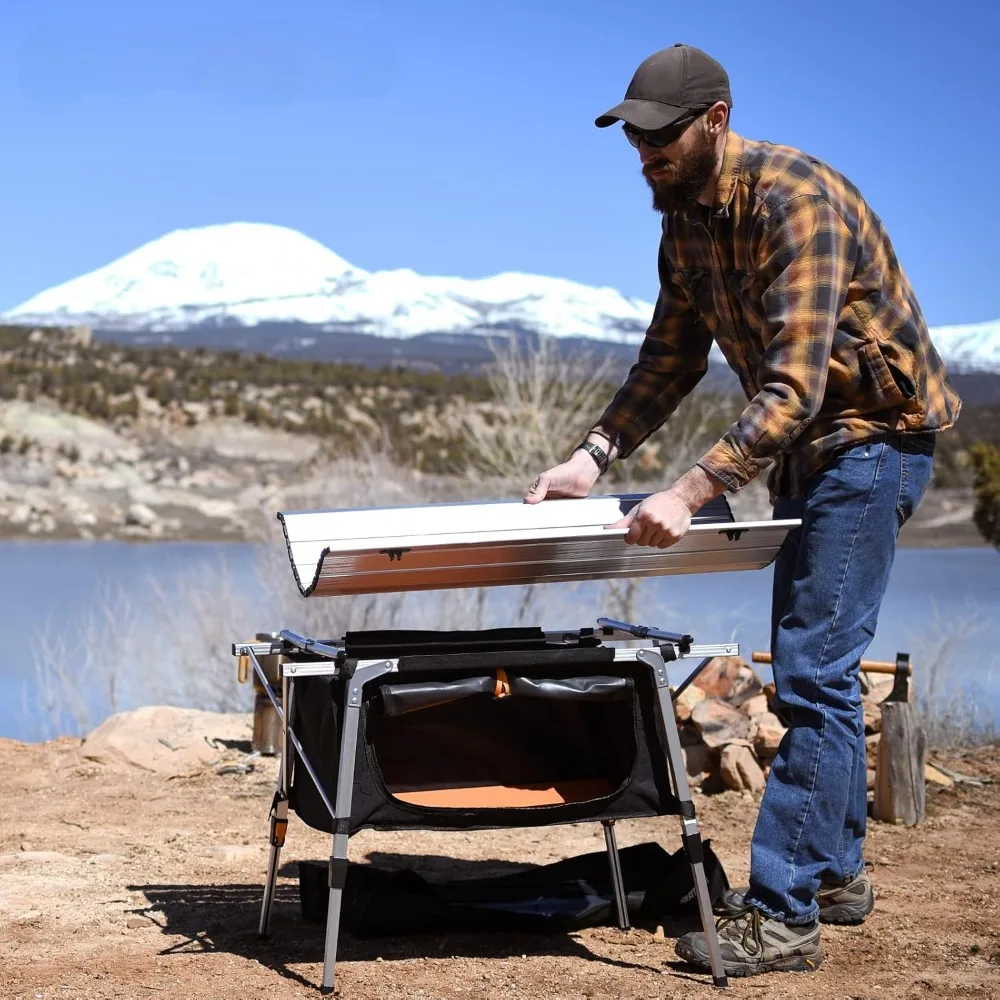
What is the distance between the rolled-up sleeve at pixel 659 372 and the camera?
11.9 ft

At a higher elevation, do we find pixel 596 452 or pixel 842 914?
pixel 596 452

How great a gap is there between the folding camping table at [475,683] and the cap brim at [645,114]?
0.81 meters

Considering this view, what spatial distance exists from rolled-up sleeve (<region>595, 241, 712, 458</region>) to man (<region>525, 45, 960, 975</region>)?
0.86 ft

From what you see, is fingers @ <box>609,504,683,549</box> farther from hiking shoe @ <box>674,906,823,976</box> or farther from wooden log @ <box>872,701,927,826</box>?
wooden log @ <box>872,701,927,826</box>

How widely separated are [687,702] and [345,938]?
2762 millimetres

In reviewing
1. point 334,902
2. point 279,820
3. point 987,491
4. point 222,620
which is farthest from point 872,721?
point 987,491

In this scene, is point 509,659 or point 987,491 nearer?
point 509,659

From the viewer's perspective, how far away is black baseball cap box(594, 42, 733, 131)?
9.97 ft

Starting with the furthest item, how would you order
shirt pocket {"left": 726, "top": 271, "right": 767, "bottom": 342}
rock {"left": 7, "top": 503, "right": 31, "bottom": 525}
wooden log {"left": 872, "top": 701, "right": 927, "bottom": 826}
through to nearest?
rock {"left": 7, "top": 503, "right": 31, "bottom": 525} < wooden log {"left": 872, "top": 701, "right": 927, "bottom": 826} < shirt pocket {"left": 726, "top": 271, "right": 767, "bottom": 342}

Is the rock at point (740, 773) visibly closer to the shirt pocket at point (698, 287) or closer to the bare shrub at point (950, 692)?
the bare shrub at point (950, 692)

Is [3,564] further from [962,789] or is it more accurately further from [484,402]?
[962,789]

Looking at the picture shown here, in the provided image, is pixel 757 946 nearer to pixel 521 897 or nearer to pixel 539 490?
pixel 521 897

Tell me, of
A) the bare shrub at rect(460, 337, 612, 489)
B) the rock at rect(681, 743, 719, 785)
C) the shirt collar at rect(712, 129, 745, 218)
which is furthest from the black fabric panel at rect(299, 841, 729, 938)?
the bare shrub at rect(460, 337, 612, 489)

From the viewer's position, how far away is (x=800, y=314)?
9.96ft
